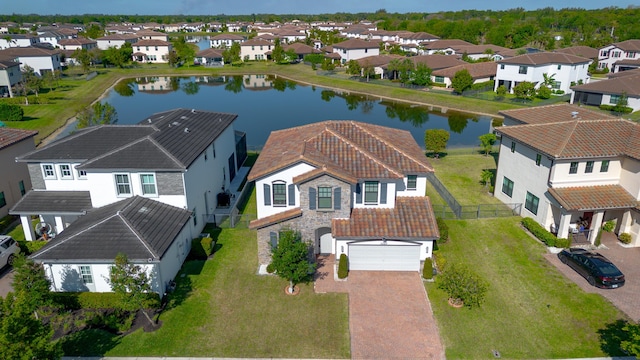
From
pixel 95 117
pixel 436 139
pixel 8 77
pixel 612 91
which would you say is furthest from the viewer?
pixel 8 77

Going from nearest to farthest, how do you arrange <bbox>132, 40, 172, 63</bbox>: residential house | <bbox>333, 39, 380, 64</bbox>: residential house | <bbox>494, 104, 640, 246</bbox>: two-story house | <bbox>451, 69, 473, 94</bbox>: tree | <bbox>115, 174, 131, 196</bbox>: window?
<bbox>115, 174, 131, 196</bbox>: window → <bbox>494, 104, 640, 246</bbox>: two-story house → <bbox>451, 69, 473, 94</bbox>: tree → <bbox>333, 39, 380, 64</bbox>: residential house → <bbox>132, 40, 172, 63</bbox>: residential house

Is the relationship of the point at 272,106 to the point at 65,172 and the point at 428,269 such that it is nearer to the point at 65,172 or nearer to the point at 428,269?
the point at 65,172

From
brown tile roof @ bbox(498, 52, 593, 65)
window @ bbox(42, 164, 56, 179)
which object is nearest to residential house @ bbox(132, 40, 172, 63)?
brown tile roof @ bbox(498, 52, 593, 65)

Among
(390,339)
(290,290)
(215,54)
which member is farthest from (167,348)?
(215,54)

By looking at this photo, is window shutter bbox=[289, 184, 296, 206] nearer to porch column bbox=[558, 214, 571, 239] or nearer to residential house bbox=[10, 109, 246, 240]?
residential house bbox=[10, 109, 246, 240]

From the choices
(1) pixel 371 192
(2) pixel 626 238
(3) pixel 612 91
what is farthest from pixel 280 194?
(3) pixel 612 91
